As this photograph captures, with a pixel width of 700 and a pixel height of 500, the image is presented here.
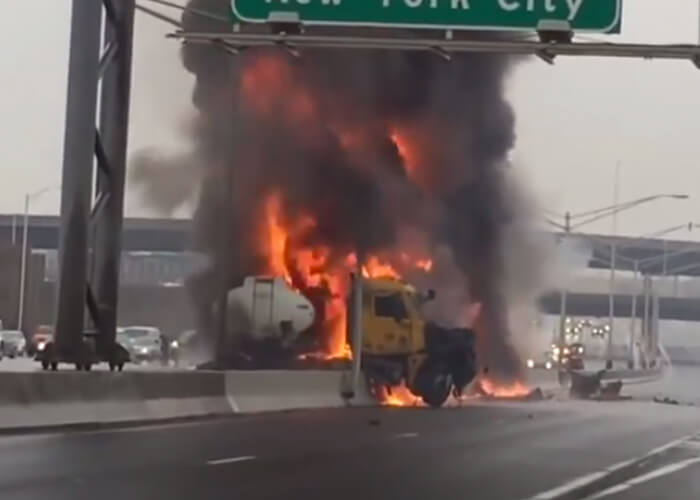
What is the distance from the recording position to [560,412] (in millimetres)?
35875

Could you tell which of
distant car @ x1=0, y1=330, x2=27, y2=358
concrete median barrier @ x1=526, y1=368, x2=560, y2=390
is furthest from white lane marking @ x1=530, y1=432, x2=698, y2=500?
distant car @ x1=0, y1=330, x2=27, y2=358

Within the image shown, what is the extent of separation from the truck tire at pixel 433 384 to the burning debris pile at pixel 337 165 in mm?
5878

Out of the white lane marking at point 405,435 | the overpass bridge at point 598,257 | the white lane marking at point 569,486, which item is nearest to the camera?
the white lane marking at point 569,486

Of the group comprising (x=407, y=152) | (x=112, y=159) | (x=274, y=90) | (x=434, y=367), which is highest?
(x=274, y=90)

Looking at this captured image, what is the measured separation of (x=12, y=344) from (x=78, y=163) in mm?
38785

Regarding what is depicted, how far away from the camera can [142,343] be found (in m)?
60.2

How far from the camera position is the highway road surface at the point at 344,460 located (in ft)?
49.1

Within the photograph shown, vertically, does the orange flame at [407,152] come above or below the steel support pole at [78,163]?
above

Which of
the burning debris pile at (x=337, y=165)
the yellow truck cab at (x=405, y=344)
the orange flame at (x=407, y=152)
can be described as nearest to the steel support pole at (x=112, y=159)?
the yellow truck cab at (x=405, y=344)

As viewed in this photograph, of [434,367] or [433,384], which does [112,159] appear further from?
[434,367]

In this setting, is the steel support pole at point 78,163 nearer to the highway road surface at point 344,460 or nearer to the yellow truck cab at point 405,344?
the highway road surface at point 344,460

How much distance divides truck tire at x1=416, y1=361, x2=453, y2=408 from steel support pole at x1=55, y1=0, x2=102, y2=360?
13284mm

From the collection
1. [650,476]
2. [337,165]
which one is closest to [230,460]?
[650,476]

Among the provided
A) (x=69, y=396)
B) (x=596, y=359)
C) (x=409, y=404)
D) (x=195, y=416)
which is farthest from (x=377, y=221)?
(x=596, y=359)
